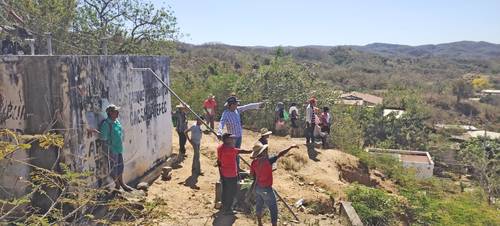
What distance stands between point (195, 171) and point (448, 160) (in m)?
22.6

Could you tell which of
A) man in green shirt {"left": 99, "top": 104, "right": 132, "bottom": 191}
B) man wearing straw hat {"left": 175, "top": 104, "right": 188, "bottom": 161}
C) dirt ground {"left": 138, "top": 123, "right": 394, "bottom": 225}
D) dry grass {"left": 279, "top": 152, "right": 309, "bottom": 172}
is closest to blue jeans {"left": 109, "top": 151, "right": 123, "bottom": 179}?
man in green shirt {"left": 99, "top": 104, "right": 132, "bottom": 191}

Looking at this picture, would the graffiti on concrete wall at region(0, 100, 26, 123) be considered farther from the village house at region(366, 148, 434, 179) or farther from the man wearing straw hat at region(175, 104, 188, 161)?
the village house at region(366, 148, 434, 179)

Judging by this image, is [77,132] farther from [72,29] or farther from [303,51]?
[303,51]

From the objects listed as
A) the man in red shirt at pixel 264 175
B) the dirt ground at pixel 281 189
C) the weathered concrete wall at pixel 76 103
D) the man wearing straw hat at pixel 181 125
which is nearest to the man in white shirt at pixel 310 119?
the dirt ground at pixel 281 189

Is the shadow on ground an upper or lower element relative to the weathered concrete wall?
lower

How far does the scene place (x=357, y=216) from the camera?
25.8 ft

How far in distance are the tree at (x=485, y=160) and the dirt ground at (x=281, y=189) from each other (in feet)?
38.7

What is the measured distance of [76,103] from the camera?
599 centimetres

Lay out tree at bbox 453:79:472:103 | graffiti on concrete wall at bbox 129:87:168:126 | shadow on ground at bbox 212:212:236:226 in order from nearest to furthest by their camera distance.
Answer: shadow on ground at bbox 212:212:236:226
graffiti on concrete wall at bbox 129:87:168:126
tree at bbox 453:79:472:103

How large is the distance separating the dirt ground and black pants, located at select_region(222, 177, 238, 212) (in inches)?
10.5

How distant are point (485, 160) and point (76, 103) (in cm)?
2309

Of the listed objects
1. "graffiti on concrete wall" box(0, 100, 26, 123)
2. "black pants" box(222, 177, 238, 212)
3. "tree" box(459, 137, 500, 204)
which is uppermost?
"graffiti on concrete wall" box(0, 100, 26, 123)

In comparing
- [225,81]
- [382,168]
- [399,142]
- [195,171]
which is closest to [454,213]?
[382,168]

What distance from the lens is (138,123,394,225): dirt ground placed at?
7242 mm
